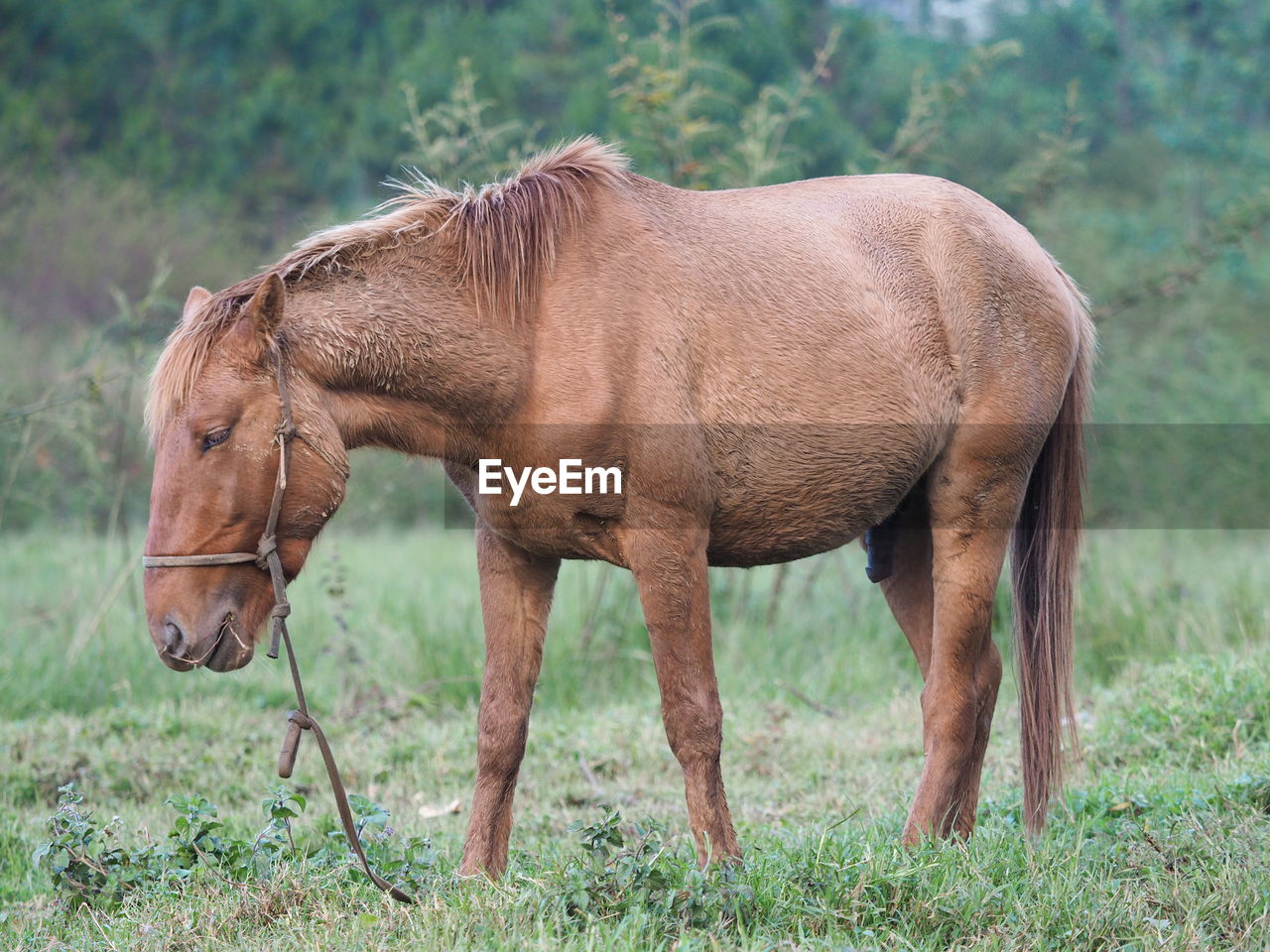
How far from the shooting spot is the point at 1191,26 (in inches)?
733

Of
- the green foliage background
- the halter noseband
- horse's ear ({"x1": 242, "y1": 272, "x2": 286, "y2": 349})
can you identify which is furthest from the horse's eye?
the green foliage background

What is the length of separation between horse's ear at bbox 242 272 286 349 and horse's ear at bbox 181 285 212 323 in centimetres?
23

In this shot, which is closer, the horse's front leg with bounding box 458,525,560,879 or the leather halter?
the leather halter

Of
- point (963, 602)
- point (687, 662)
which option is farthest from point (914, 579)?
point (687, 662)

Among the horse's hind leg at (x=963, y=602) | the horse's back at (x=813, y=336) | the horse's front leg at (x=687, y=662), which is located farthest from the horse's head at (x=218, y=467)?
the horse's hind leg at (x=963, y=602)

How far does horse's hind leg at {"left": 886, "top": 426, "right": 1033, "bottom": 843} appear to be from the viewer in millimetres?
4000

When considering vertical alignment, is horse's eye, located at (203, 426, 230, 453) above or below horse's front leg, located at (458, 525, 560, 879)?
above

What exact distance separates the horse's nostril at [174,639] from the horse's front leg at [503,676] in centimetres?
91

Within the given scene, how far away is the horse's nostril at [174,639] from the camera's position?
3189 millimetres

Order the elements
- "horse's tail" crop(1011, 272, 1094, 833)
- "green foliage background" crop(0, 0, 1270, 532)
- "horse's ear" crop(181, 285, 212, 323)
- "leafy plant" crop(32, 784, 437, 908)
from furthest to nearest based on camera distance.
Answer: "green foliage background" crop(0, 0, 1270, 532) → "horse's tail" crop(1011, 272, 1094, 833) → "leafy plant" crop(32, 784, 437, 908) → "horse's ear" crop(181, 285, 212, 323)

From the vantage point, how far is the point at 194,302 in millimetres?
3559

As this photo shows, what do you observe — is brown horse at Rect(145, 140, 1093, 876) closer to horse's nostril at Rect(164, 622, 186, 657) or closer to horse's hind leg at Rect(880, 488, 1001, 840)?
horse's nostril at Rect(164, 622, 186, 657)

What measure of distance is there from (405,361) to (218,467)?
56 cm

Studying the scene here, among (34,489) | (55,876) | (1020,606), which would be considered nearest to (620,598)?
(1020,606)
